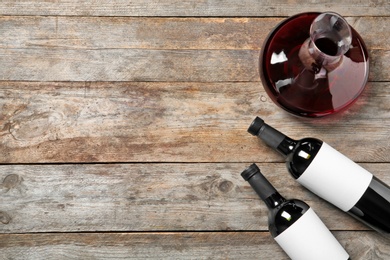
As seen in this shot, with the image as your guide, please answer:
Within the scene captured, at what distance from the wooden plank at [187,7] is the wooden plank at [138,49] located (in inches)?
0.7

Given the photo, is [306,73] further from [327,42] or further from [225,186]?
[225,186]

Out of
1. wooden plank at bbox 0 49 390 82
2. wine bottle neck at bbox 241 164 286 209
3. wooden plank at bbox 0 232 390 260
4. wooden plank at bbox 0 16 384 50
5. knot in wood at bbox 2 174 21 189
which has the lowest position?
wooden plank at bbox 0 232 390 260

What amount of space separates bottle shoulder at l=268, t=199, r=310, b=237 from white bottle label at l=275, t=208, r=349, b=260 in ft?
0.05

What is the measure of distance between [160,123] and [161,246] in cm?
25

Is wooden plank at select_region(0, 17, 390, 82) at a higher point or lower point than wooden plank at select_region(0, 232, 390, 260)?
higher

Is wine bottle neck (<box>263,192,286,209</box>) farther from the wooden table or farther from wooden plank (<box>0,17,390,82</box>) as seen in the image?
wooden plank (<box>0,17,390,82</box>)

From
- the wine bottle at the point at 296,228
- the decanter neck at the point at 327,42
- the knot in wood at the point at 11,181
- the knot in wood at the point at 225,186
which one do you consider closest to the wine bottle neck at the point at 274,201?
the wine bottle at the point at 296,228

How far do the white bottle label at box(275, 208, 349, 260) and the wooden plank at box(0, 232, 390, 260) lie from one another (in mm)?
118

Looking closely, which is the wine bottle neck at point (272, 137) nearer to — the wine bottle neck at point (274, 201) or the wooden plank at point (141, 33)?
the wine bottle neck at point (274, 201)

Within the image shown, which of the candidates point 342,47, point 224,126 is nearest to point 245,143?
point 224,126

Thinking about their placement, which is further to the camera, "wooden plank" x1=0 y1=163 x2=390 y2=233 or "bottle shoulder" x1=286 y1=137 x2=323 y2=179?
"wooden plank" x1=0 y1=163 x2=390 y2=233

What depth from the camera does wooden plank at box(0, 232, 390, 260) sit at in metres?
1.04

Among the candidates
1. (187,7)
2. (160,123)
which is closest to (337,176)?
(160,123)

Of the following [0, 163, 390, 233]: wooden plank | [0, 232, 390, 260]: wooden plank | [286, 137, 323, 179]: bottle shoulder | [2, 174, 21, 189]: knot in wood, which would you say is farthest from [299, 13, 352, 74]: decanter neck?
[2, 174, 21, 189]: knot in wood
